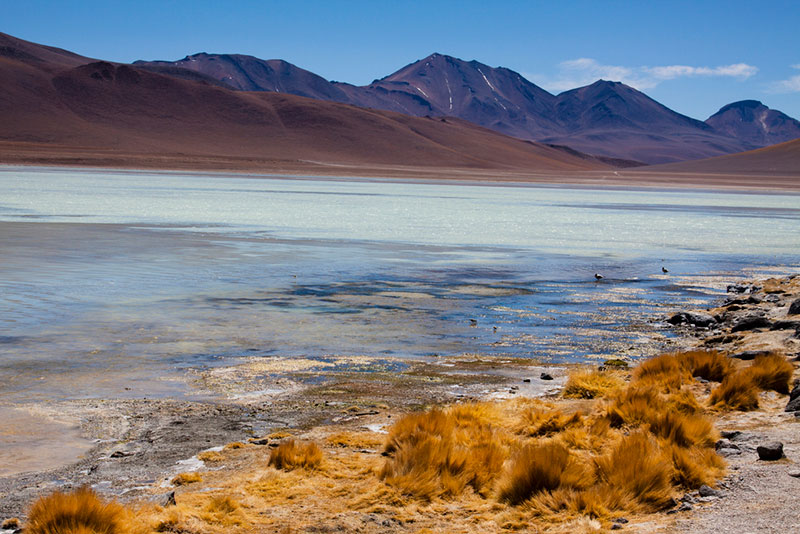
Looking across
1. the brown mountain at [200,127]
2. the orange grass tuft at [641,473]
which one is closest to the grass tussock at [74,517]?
the orange grass tuft at [641,473]

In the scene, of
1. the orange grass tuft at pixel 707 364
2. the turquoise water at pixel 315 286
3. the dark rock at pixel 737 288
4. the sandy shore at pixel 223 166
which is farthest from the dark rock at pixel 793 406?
the sandy shore at pixel 223 166

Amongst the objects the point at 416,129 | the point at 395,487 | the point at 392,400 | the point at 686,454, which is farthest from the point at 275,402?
the point at 416,129

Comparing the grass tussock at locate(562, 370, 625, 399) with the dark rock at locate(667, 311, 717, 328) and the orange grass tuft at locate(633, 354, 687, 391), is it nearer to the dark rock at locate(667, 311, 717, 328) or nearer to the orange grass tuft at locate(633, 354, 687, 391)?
the orange grass tuft at locate(633, 354, 687, 391)

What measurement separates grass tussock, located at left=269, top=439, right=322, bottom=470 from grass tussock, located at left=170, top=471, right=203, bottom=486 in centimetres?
46

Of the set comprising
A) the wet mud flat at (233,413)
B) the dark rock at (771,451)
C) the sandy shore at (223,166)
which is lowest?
the wet mud flat at (233,413)

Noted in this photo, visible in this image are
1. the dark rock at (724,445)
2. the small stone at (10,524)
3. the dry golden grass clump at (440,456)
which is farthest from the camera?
the dark rock at (724,445)

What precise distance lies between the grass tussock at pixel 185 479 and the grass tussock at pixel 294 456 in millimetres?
461

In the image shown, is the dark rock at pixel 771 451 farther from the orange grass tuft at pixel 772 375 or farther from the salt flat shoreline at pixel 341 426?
the orange grass tuft at pixel 772 375

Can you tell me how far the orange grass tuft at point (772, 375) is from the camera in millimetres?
6898

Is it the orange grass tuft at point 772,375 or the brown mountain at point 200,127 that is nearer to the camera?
the orange grass tuft at point 772,375

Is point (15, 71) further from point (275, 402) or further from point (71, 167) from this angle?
point (275, 402)

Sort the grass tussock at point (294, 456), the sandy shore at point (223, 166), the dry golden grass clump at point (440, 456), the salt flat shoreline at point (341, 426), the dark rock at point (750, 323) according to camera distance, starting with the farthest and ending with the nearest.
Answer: the sandy shore at point (223, 166), the dark rock at point (750, 323), the grass tussock at point (294, 456), the dry golden grass clump at point (440, 456), the salt flat shoreline at point (341, 426)

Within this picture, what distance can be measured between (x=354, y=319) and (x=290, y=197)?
28451mm

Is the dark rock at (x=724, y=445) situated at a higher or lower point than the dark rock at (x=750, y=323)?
lower
